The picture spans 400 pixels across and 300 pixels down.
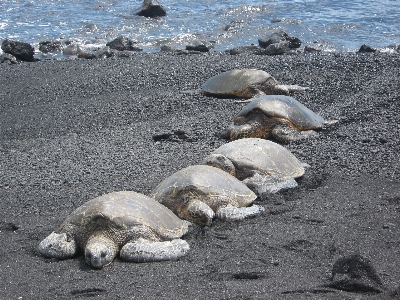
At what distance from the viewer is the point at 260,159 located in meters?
5.60

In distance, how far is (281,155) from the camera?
19.0 ft

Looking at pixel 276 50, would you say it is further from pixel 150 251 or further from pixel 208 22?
pixel 150 251

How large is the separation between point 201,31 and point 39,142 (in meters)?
10.0

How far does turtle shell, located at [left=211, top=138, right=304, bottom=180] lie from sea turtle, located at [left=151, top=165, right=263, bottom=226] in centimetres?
53

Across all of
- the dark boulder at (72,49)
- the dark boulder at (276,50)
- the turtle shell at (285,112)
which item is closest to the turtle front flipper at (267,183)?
the turtle shell at (285,112)

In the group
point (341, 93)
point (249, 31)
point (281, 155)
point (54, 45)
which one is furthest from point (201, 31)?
point (281, 155)

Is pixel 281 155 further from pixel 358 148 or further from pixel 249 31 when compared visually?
pixel 249 31

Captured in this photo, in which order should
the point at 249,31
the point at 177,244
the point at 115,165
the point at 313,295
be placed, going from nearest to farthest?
the point at 313,295, the point at 177,244, the point at 115,165, the point at 249,31

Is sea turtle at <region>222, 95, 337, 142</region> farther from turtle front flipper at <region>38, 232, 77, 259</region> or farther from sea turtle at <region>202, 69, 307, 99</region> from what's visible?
turtle front flipper at <region>38, 232, 77, 259</region>

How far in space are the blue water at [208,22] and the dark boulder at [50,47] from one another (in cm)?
41

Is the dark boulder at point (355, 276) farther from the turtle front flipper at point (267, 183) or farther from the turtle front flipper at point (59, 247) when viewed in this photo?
the turtle front flipper at point (59, 247)

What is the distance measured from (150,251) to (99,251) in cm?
38

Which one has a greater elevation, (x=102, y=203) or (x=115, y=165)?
(x=102, y=203)

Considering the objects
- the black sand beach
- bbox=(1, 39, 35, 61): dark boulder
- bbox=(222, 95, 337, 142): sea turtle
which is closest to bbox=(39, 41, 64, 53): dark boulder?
bbox=(1, 39, 35, 61): dark boulder
